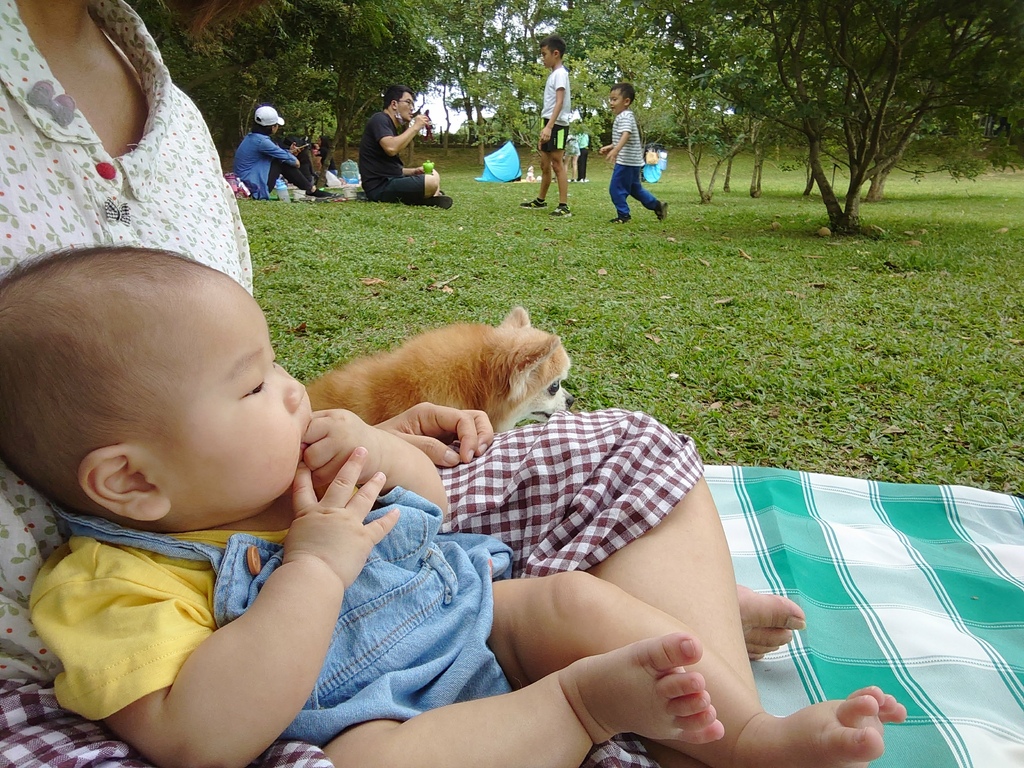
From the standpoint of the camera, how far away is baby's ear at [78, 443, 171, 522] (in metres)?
1.03

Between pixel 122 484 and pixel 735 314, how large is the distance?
4410 mm

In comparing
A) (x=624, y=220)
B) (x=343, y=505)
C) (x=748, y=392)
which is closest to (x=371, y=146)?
(x=624, y=220)

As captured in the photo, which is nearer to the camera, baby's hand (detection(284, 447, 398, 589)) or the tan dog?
baby's hand (detection(284, 447, 398, 589))

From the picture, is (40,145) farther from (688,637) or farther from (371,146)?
(371,146)

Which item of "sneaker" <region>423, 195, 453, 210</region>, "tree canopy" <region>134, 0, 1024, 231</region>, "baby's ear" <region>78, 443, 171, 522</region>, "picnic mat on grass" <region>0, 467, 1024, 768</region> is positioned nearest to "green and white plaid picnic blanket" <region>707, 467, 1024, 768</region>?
"picnic mat on grass" <region>0, 467, 1024, 768</region>

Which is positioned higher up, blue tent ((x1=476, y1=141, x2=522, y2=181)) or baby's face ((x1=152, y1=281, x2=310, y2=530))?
blue tent ((x1=476, y1=141, x2=522, y2=181))

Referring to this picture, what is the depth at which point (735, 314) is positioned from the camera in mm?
4824

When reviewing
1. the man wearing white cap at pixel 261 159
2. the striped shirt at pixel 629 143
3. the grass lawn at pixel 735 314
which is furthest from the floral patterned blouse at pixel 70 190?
the man wearing white cap at pixel 261 159

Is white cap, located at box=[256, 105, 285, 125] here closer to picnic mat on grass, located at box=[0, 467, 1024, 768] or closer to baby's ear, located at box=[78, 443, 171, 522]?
picnic mat on grass, located at box=[0, 467, 1024, 768]

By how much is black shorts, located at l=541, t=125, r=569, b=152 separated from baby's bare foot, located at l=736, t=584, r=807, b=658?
31.1 ft

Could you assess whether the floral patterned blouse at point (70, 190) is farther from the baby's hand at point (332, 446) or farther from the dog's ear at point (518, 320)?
the dog's ear at point (518, 320)

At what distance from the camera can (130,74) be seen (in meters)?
1.68

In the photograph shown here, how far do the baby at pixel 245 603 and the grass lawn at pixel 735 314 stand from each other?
1.90 m

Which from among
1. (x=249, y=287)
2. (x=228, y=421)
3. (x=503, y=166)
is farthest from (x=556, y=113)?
(x=503, y=166)
